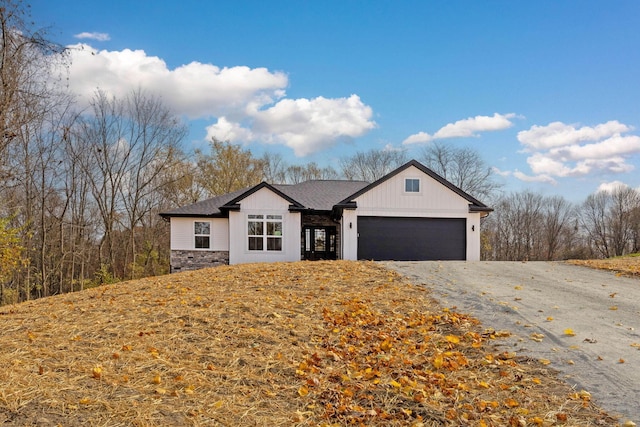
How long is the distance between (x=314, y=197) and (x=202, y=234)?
516cm

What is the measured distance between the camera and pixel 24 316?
7523mm

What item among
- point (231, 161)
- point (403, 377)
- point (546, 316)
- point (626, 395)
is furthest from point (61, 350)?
point (231, 161)

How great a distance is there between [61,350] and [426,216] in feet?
46.6

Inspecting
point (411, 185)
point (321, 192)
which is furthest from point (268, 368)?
point (321, 192)

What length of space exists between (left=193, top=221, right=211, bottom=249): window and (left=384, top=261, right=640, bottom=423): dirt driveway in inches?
344

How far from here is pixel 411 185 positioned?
17.3 m

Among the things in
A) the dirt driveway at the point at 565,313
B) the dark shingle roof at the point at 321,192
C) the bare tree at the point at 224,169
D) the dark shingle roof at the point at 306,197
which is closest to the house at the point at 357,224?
the dark shingle roof at the point at 306,197

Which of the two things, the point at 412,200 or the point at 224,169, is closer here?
the point at 412,200

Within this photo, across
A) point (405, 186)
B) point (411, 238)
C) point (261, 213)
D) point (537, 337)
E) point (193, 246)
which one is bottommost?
point (537, 337)

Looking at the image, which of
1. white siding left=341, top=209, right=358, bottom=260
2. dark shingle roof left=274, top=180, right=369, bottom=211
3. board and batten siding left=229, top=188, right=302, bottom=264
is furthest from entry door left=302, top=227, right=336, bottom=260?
white siding left=341, top=209, right=358, bottom=260

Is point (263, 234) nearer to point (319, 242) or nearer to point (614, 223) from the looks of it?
point (319, 242)

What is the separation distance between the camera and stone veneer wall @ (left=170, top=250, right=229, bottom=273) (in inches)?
716

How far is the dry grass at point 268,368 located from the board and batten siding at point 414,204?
9.46 metres

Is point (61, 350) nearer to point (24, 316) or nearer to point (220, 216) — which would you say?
point (24, 316)
